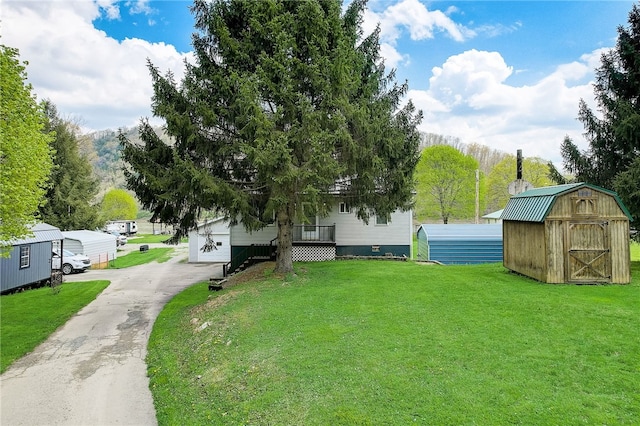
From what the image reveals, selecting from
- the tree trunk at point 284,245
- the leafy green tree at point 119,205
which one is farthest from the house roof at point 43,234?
the leafy green tree at point 119,205

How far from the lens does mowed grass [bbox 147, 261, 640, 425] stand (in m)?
4.10

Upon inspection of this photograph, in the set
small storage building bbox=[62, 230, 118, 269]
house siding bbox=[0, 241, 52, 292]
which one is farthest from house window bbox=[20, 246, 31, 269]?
small storage building bbox=[62, 230, 118, 269]

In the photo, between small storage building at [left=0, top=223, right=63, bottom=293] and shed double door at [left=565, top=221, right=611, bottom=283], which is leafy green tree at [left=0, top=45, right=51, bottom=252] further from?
shed double door at [left=565, top=221, right=611, bottom=283]

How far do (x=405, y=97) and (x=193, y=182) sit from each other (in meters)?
8.49

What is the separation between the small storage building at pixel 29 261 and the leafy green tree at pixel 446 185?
26890mm

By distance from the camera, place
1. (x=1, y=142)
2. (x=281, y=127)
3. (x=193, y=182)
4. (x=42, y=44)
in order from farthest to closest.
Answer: (x=42, y=44) → (x=281, y=127) → (x=193, y=182) → (x=1, y=142)

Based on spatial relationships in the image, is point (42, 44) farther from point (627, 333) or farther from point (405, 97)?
point (627, 333)

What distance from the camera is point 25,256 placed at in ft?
48.8

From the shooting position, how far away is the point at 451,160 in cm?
3134

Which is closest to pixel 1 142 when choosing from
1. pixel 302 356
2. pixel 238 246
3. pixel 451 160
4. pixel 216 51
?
pixel 216 51

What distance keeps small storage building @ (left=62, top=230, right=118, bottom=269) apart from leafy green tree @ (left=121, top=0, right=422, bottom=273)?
48.0 ft

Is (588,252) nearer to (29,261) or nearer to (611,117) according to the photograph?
(611,117)

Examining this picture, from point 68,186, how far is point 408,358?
104ft

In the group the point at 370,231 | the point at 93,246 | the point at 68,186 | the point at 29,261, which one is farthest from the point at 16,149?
the point at 68,186
